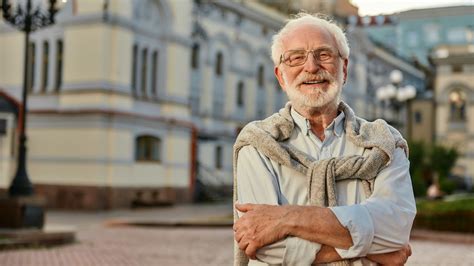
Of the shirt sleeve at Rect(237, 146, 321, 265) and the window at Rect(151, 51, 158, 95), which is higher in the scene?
the window at Rect(151, 51, 158, 95)

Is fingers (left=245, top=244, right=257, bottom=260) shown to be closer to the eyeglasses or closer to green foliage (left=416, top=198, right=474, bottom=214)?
the eyeglasses

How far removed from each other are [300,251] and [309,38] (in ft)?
2.72

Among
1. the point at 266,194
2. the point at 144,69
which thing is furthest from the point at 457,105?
the point at 266,194

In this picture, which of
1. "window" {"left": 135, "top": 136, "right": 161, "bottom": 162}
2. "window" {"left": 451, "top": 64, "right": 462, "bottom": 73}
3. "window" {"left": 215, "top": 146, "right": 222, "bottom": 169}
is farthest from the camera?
"window" {"left": 451, "top": 64, "right": 462, "bottom": 73}

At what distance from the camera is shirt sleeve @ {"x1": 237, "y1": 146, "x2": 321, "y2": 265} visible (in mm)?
2543

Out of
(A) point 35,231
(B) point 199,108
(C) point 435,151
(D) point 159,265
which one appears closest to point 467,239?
(D) point 159,265

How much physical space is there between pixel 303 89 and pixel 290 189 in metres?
0.41

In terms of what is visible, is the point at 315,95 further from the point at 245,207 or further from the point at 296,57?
the point at 245,207

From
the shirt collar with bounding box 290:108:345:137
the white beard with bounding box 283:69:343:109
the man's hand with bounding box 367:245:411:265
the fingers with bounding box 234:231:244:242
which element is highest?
the white beard with bounding box 283:69:343:109

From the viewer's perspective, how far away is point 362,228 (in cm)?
254

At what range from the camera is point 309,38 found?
9.17ft

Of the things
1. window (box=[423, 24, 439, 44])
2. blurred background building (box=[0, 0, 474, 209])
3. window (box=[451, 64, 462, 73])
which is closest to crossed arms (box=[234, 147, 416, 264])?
blurred background building (box=[0, 0, 474, 209])

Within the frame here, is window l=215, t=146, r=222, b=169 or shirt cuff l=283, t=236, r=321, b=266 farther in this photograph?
window l=215, t=146, r=222, b=169

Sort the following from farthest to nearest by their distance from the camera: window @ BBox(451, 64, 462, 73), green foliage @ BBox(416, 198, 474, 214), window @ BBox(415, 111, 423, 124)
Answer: window @ BBox(415, 111, 423, 124) < window @ BBox(451, 64, 462, 73) < green foliage @ BBox(416, 198, 474, 214)
